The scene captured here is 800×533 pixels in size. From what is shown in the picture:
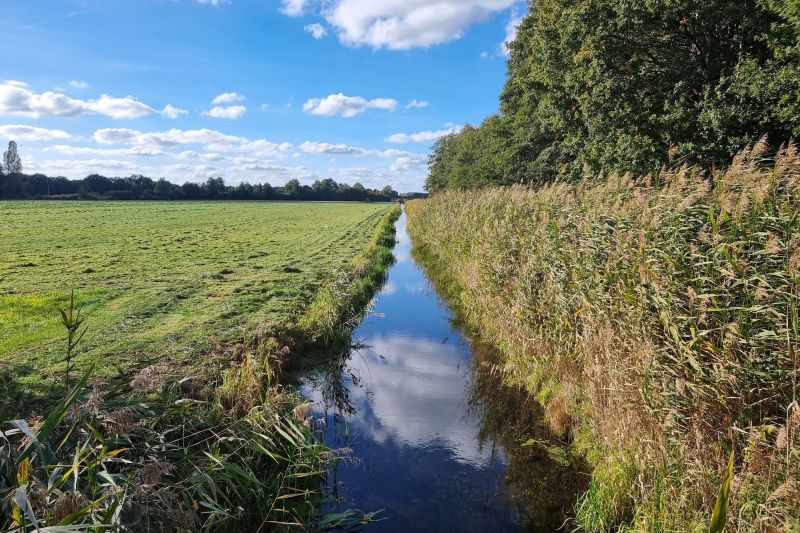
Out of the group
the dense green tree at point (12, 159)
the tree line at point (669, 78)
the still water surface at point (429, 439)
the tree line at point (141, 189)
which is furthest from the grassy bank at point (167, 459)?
the dense green tree at point (12, 159)

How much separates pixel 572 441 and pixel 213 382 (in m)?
5.10

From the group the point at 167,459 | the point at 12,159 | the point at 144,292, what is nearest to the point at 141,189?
the point at 12,159

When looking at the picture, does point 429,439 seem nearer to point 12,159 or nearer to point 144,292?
point 144,292

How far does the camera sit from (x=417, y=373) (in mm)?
9984

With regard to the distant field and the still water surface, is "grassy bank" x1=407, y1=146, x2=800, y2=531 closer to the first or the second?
the still water surface

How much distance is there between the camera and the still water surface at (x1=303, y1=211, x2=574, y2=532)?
5.53 metres

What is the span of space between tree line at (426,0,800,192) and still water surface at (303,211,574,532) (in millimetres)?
5727

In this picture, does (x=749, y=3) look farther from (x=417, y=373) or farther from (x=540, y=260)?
(x=417, y=373)

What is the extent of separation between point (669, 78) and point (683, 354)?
1422 centimetres

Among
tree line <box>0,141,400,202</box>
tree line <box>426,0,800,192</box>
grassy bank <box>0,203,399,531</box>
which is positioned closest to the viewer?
grassy bank <box>0,203,399,531</box>

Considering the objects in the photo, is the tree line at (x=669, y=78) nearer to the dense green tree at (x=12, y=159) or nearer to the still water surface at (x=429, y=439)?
the still water surface at (x=429, y=439)

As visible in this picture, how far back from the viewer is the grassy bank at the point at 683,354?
3828 mm

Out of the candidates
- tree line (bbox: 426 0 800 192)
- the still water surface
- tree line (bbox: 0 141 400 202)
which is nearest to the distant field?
the still water surface

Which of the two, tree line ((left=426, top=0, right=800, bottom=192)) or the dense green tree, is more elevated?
the dense green tree
